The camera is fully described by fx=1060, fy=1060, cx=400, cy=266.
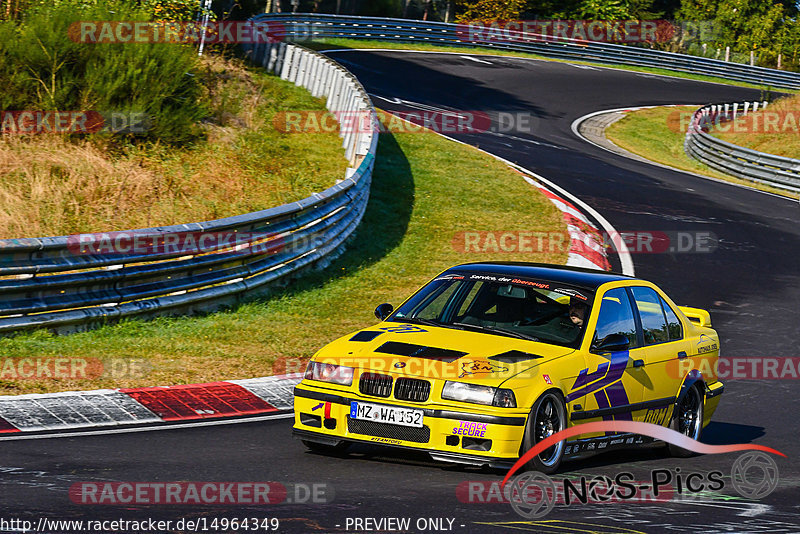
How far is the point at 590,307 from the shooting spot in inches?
318

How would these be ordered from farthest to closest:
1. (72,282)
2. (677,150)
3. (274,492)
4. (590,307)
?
(677,150) < (72,282) < (590,307) < (274,492)

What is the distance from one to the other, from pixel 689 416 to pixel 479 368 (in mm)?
2841

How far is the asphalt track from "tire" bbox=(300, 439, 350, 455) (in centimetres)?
8

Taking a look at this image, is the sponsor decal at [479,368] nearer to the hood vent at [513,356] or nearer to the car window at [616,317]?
the hood vent at [513,356]

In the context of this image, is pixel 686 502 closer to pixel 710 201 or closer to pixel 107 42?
pixel 107 42

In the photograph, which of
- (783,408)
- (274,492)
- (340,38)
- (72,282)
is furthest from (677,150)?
(274,492)

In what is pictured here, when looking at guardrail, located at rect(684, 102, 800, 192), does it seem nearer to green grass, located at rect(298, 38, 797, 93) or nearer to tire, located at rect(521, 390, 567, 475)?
green grass, located at rect(298, 38, 797, 93)

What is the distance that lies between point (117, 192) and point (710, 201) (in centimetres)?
1402

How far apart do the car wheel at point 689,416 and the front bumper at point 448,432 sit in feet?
7.99

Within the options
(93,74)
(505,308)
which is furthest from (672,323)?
(93,74)

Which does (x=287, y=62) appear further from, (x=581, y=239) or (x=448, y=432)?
(x=448, y=432)

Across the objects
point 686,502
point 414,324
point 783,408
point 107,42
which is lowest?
point 783,408

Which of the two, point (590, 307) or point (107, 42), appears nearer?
point (590, 307)

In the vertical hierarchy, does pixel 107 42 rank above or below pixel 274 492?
above
